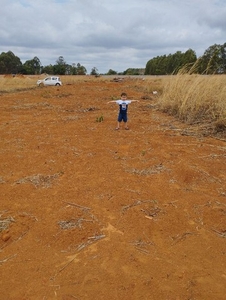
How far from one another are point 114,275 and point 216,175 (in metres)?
2.12

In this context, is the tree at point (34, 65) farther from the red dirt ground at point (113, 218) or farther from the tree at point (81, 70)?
the red dirt ground at point (113, 218)

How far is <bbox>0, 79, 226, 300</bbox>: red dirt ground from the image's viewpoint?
2.10m

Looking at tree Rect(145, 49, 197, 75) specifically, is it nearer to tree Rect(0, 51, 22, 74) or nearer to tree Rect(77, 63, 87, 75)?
tree Rect(77, 63, 87, 75)

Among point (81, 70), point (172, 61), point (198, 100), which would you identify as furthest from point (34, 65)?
point (198, 100)

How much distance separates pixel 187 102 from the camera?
22.4 ft

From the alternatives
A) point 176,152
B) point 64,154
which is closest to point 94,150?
point 64,154

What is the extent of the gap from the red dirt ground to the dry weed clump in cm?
104

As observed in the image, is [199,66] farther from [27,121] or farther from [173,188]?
[173,188]

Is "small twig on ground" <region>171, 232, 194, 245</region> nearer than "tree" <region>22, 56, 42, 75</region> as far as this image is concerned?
Yes

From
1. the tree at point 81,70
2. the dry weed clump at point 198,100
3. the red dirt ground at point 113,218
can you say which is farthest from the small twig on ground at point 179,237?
the tree at point 81,70

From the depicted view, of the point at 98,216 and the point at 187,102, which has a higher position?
the point at 187,102

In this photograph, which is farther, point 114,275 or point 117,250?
point 117,250

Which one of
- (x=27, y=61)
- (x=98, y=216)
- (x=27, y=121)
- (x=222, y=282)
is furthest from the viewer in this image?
(x=27, y=61)

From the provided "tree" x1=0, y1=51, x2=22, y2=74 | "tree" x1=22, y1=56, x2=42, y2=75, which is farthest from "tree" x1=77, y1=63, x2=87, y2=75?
"tree" x1=0, y1=51, x2=22, y2=74
